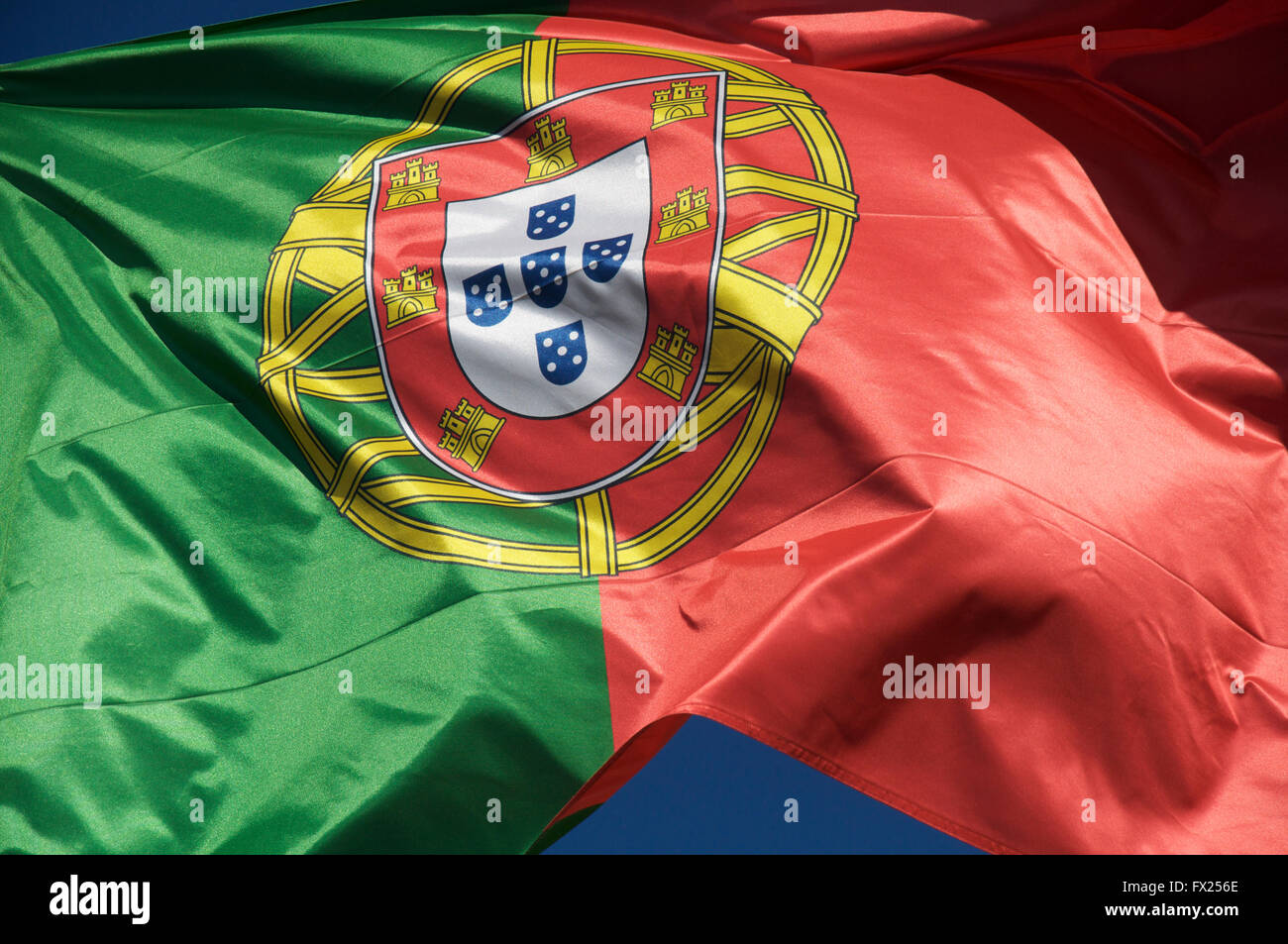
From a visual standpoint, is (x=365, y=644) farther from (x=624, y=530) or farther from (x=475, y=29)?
(x=475, y=29)

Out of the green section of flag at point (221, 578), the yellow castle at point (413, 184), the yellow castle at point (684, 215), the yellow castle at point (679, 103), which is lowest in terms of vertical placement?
the green section of flag at point (221, 578)

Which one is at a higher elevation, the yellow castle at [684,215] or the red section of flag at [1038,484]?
the yellow castle at [684,215]

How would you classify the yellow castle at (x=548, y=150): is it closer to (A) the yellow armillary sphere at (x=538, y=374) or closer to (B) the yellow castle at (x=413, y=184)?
(A) the yellow armillary sphere at (x=538, y=374)

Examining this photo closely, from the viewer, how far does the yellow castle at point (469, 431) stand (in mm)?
6348

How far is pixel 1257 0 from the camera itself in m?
6.89

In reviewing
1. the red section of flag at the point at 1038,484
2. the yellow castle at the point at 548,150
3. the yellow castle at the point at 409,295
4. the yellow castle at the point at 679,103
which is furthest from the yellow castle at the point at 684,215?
the yellow castle at the point at 409,295

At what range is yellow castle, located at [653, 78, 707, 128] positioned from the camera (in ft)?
22.5

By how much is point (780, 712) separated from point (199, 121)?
15.6 feet

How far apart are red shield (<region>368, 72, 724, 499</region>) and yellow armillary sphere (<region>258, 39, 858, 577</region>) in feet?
0.10

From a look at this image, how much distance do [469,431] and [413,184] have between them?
1.46 metres

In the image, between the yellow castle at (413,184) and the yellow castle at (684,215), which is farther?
the yellow castle at (413,184)

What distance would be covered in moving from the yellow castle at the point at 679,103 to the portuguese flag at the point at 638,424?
27 millimetres

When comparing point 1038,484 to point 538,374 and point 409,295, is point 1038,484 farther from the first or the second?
point 409,295

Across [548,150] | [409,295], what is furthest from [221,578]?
[548,150]
